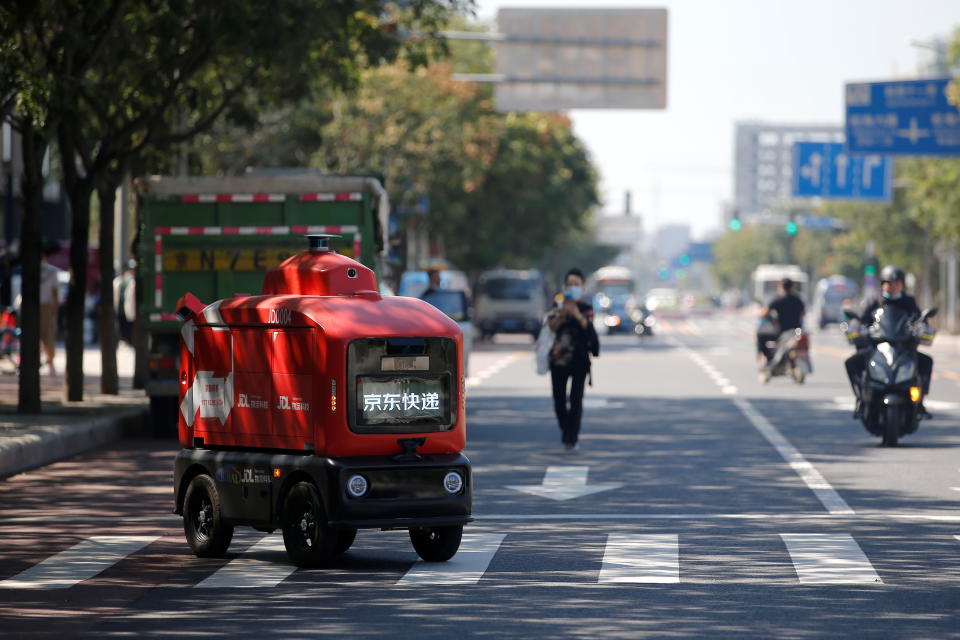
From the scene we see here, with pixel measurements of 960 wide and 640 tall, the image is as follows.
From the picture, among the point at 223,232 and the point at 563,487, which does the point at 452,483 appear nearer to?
the point at 563,487

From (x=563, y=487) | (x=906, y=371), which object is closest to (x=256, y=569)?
(x=563, y=487)

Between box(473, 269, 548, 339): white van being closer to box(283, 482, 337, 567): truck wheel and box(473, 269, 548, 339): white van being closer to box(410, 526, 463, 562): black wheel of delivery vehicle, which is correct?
box(410, 526, 463, 562): black wheel of delivery vehicle

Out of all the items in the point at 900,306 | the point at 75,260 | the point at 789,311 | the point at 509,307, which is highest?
the point at 75,260

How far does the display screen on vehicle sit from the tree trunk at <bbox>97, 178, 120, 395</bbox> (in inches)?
576

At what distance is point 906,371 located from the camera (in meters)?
18.8

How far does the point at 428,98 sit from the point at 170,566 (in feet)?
132

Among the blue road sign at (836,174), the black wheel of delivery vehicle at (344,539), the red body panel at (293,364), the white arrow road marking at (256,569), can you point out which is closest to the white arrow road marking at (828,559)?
the red body panel at (293,364)

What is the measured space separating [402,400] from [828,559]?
2.50 metres

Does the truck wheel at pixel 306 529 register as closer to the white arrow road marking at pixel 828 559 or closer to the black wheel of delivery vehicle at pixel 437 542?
the black wheel of delivery vehicle at pixel 437 542

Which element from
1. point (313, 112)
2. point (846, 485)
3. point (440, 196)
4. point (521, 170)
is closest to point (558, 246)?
point (521, 170)

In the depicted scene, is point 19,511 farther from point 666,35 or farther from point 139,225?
point 666,35

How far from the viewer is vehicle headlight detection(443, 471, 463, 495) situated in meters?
10.7

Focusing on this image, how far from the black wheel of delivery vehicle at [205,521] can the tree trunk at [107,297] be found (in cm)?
1379

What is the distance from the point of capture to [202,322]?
444 inches
